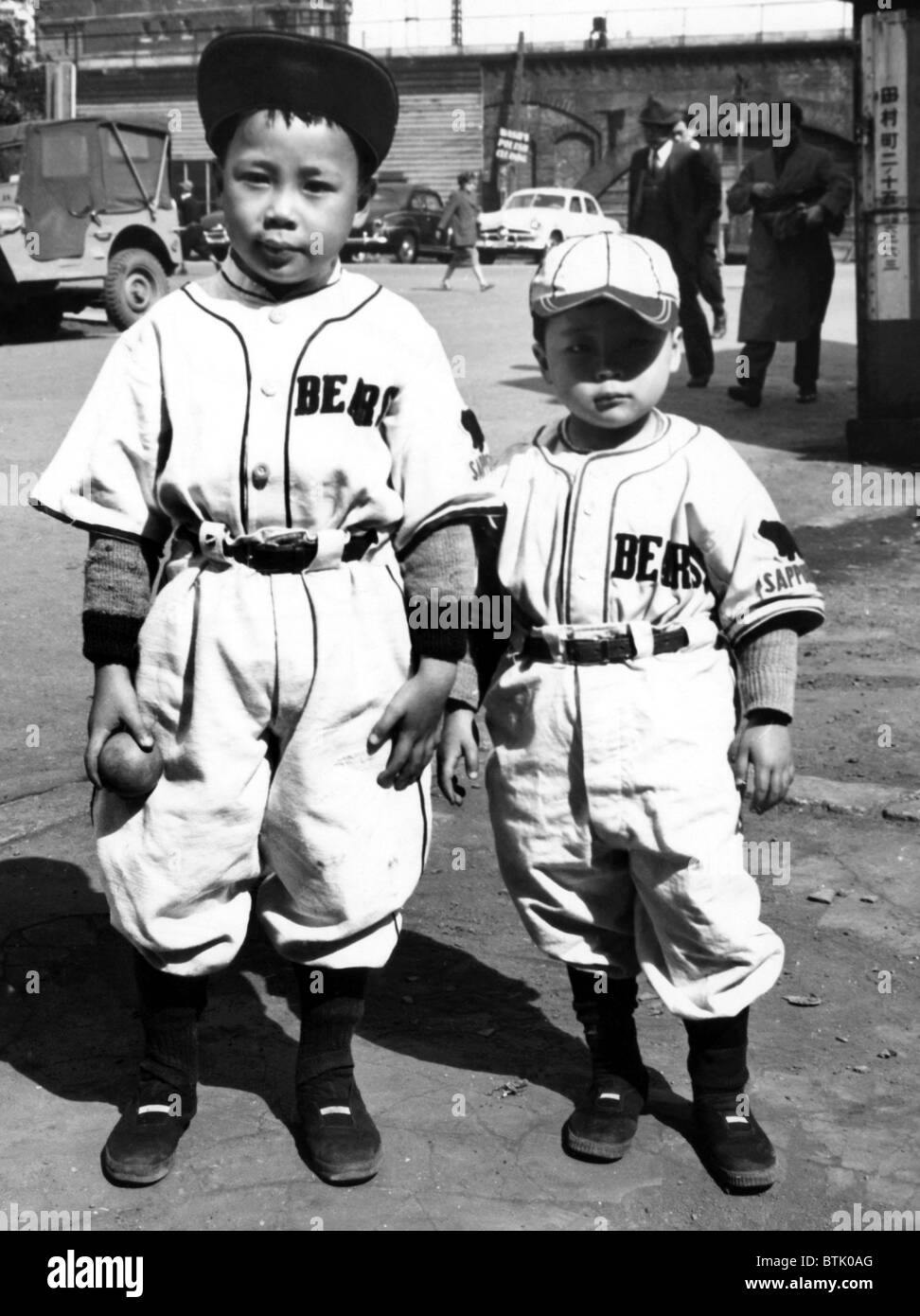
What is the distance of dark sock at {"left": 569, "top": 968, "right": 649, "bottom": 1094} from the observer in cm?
261

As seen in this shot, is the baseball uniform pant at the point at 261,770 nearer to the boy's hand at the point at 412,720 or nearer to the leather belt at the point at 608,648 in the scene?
the boy's hand at the point at 412,720

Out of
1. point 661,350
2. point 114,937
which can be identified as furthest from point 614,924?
point 114,937

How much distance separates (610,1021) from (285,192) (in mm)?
1354

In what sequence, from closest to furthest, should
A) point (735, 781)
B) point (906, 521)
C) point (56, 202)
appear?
1. point (735, 781)
2. point (906, 521)
3. point (56, 202)

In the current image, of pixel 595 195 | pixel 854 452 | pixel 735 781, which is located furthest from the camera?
pixel 595 195

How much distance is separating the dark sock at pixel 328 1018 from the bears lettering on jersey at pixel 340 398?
2.81 ft

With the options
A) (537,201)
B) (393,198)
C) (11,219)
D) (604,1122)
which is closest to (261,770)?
(604,1122)

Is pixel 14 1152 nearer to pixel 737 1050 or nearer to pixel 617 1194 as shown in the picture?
pixel 617 1194

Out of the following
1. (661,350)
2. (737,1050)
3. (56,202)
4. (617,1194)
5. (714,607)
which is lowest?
(617,1194)

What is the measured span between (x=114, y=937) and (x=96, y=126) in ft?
44.0

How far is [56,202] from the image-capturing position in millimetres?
14758

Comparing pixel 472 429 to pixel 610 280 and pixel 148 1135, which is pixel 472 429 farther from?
pixel 148 1135

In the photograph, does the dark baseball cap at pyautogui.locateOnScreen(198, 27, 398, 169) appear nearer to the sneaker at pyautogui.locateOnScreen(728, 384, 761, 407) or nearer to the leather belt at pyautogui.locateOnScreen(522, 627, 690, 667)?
the leather belt at pyautogui.locateOnScreen(522, 627, 690, 667)

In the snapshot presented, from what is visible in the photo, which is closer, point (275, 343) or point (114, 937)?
point (275, 343)
